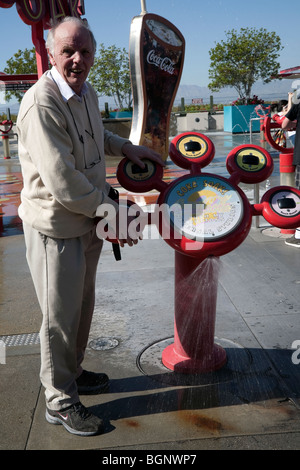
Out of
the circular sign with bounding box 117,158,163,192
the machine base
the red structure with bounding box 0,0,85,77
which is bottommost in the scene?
the machine base

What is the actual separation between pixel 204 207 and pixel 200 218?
0.07 meters

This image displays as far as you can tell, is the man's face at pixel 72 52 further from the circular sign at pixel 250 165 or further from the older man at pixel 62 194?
the circular sign at pixel 250 165

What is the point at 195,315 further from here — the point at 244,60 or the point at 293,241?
the point at 244,60

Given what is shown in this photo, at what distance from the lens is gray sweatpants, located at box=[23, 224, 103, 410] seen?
2139mm

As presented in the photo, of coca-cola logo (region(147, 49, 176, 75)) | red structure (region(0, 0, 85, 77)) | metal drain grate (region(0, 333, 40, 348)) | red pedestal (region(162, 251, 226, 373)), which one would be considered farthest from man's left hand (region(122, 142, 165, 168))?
coca-cola logo (region(147, 49, 176, 75))

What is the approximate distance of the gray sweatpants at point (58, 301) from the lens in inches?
84.2

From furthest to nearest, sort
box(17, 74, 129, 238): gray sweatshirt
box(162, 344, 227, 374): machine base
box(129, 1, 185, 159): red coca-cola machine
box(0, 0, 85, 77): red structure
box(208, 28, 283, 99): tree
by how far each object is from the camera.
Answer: box(208, 28, 283, 99): tree < box(129, 1, 185, 159): red coca-cola machine < box(0, 0, 85, 77): red structure < box(162, 344, 227, 374): machine base < box(17, 74, 129, 238): gray sweatshirt

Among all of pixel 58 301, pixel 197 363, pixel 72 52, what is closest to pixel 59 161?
pixel 72 52

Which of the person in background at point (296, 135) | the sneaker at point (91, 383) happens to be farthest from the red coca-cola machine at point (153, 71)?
Result: the sneaker at point (91, 383)

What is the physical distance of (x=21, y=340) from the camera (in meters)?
3.09

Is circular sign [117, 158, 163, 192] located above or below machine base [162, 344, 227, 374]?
above

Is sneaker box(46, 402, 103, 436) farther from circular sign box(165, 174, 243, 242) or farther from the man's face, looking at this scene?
the man's face

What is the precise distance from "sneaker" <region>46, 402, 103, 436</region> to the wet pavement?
0.04 meters

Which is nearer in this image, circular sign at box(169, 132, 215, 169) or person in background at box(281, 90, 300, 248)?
circular sign at box(169, 132, 215, 169)
